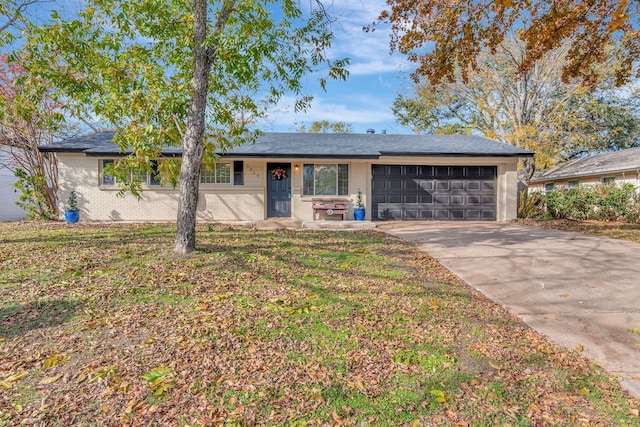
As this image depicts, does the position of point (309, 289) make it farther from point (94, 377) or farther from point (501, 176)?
point (501, 176)

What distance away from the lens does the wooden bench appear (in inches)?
475

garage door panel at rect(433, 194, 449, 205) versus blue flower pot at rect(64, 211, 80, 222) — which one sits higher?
garage door panel at rect(433, 194, 449, 205)

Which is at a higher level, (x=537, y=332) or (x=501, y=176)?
(x=501, y=176)

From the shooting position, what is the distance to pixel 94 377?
8.00 feet

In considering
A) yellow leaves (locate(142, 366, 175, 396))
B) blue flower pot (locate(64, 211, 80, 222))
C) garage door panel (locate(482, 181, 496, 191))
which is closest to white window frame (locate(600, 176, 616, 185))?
garage door panel (locate(482, 181, 496, 191))

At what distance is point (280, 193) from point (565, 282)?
31.0ft

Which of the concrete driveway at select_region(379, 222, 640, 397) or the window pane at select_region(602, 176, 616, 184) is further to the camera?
the window pane at select_region(602, 176, 616, 184)

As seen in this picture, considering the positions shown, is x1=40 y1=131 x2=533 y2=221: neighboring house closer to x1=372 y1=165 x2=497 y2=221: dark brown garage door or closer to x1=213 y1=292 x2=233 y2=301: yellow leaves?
x1=372 y1=165 x2=497 y2=221: dark brown garage door

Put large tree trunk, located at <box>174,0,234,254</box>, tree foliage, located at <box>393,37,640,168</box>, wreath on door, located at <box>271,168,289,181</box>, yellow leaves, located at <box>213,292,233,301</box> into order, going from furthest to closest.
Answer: tree foliage, located at <box>393,37,640,168</box>
wreath on door, located at <box>271,168,289,181</box>
large tree trunk, located at <box>174,0,234,254</box>
yellow leaves, located at <box>213,292,233,301</box>

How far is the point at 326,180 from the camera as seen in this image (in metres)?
12.7

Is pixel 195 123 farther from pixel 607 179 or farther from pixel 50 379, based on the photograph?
pixel 607 179

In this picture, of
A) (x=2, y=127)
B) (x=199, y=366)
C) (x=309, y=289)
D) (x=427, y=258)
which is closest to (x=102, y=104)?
(x=309, y=289)

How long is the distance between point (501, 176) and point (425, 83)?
400 inches

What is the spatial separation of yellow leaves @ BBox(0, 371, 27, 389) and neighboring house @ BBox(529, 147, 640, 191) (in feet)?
63.2
